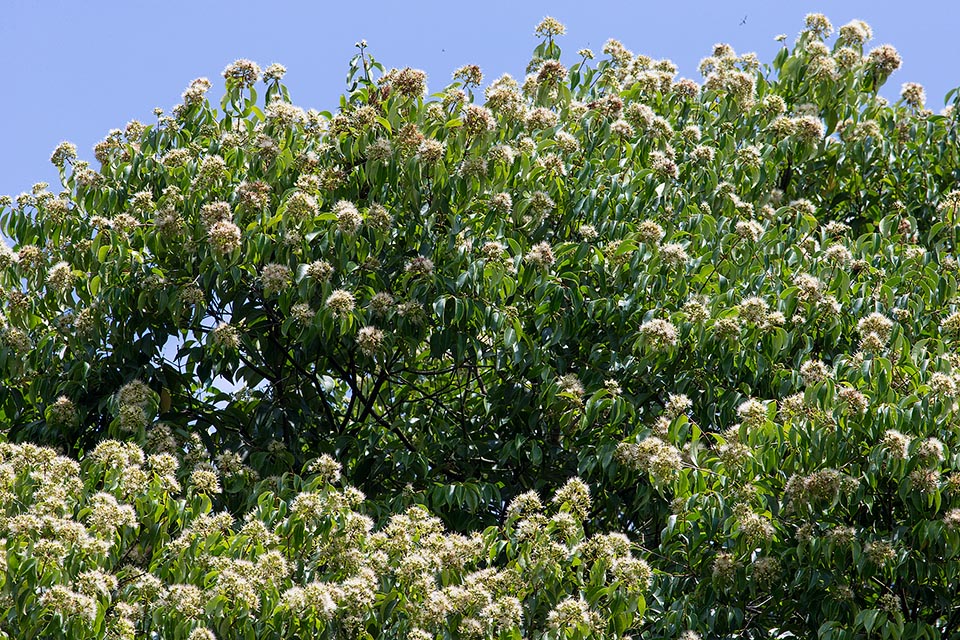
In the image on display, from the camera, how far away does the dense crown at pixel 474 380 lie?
21.6 ft

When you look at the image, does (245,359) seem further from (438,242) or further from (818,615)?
(818,615)

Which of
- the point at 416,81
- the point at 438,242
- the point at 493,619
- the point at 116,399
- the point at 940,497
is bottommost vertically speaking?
the point at 493,619

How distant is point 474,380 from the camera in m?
9.71

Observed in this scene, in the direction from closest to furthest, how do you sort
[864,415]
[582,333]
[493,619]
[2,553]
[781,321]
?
1. [2,553]
2. [493,619]
3. [864,415]
4. [781,321]
5. [582,333]

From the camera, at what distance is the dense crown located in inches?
259

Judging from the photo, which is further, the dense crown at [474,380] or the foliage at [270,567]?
the dense crown at [474,380]

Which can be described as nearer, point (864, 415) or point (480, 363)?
point (864, 415)

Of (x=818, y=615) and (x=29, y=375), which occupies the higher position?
(x=29, y=375)

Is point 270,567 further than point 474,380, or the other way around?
point 474,380

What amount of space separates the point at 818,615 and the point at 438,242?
3.10 m

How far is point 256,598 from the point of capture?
6.09m

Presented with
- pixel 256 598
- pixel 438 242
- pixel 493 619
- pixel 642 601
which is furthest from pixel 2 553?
pixel 438 242

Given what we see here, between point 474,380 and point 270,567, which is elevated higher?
point 474,380

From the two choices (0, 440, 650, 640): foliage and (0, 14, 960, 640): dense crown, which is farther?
(0, 14, 960, 640): dense crown
